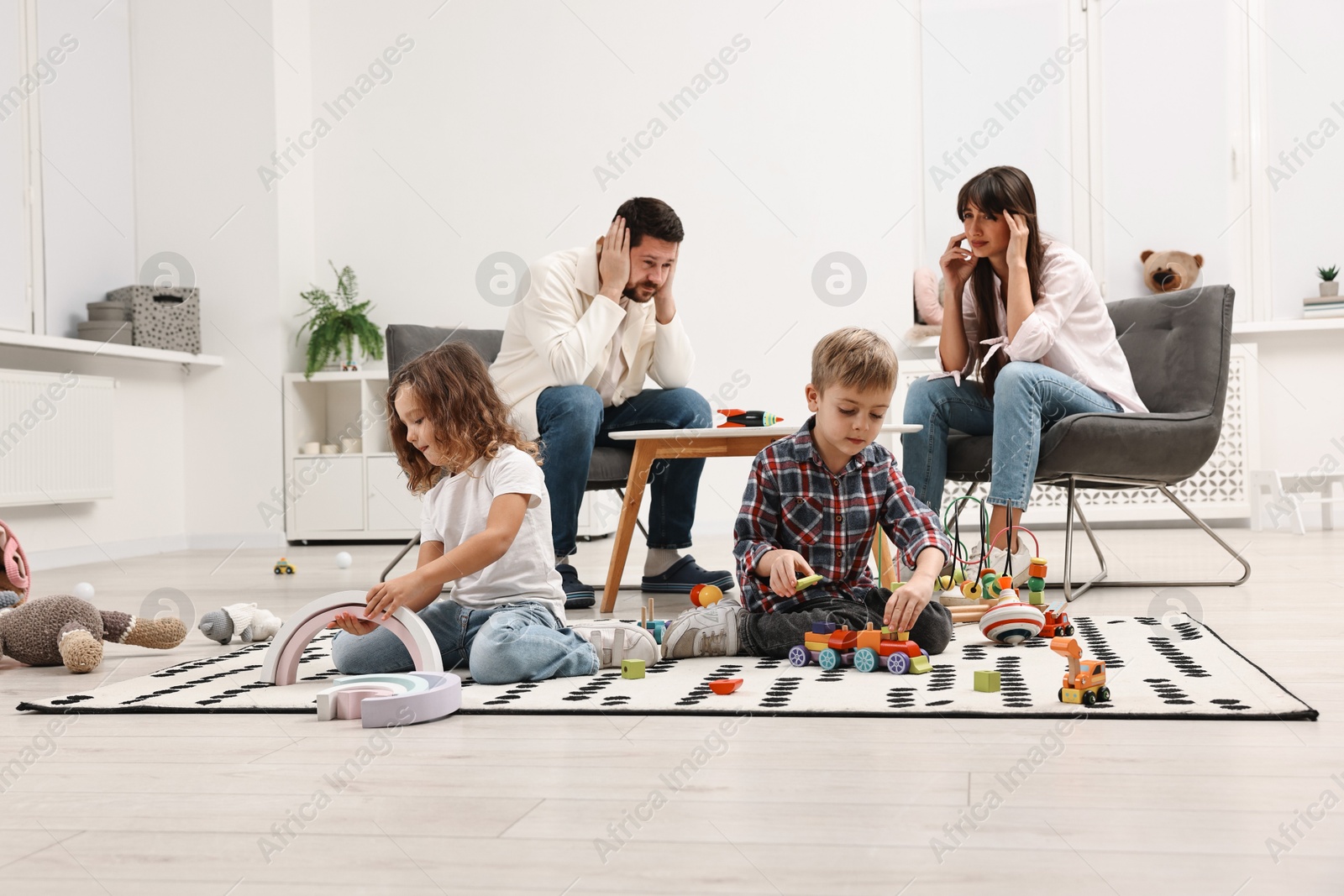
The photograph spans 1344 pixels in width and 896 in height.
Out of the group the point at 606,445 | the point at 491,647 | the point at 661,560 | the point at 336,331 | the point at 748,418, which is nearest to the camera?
the point at 491,647

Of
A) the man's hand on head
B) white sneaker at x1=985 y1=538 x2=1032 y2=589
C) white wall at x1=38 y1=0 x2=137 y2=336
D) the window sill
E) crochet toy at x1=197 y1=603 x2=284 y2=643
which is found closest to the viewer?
crochet toy at x1=197 y1=603 x2=284 y2=643

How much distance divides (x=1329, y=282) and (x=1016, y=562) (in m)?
2.85

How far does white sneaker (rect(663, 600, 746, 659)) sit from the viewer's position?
180cm

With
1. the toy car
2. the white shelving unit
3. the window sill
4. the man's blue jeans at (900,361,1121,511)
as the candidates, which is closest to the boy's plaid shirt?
the toy car

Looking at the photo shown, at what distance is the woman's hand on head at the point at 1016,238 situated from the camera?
8.45 feet

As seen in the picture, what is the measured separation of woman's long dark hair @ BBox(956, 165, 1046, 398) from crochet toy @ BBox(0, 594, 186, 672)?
181 cm

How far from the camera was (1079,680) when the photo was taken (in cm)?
134

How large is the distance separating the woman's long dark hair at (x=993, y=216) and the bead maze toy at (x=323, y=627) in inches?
61.5

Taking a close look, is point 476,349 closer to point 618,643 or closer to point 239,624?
point 239,624

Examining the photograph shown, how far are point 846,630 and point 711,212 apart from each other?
3295mm

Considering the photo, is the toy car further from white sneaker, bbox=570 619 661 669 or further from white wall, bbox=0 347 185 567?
white wall, bbox=0 347 185 567

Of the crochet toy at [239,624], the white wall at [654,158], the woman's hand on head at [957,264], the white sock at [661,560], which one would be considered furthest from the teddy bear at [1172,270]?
the crochet toy at [239,624]

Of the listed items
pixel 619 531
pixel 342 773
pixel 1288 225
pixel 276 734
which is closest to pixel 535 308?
pixel 619 531

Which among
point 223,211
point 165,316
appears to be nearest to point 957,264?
point 165,316
